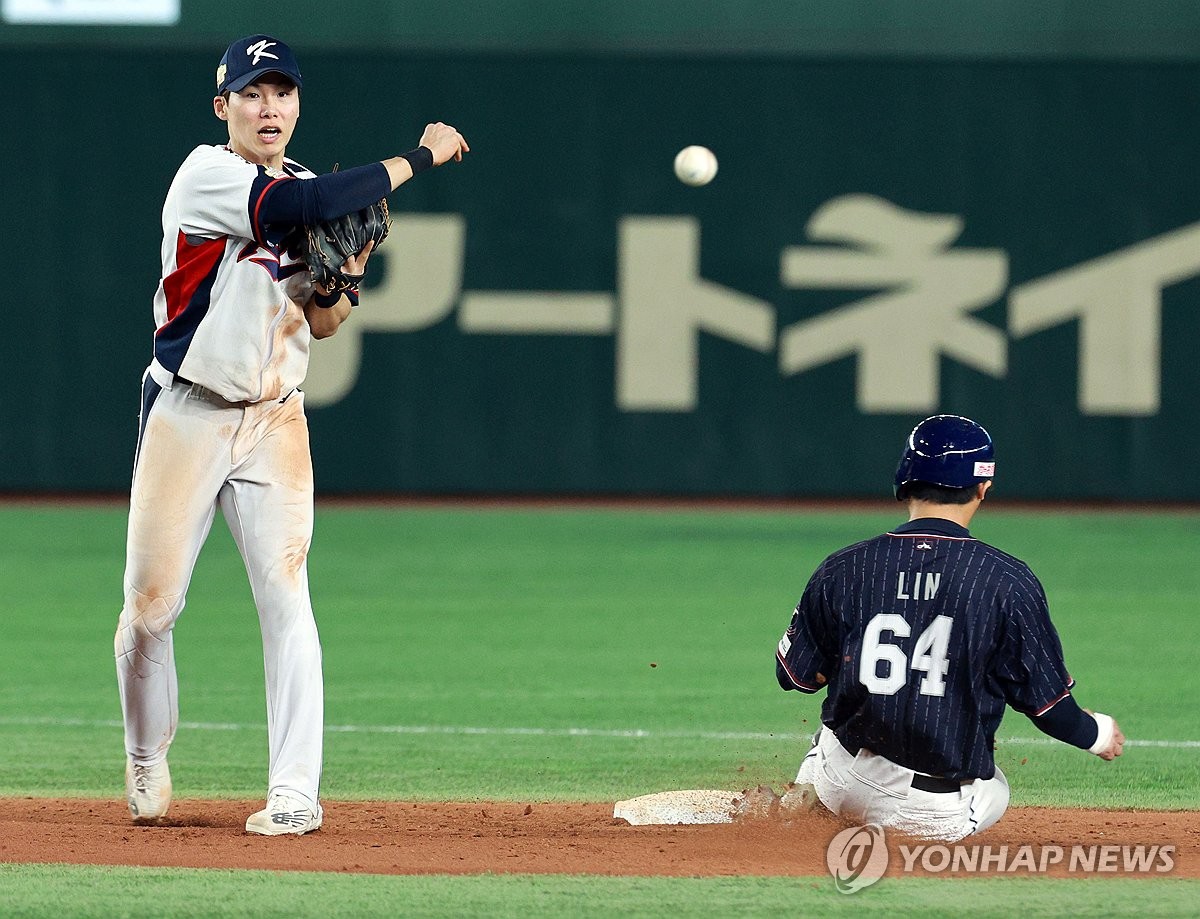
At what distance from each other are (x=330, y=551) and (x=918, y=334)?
5.77m

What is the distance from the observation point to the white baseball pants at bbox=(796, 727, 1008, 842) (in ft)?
17.5

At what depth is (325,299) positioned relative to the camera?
5.73 metres

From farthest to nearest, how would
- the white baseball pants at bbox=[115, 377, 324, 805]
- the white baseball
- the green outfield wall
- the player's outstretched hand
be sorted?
1. the green outfield wall
2. the white baseball
3. the player's outstretched hand
4. the white baseball pants at bbox=[115, 377, 324, 805]

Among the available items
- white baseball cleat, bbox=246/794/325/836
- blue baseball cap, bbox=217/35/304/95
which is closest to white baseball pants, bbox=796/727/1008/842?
white baseball cleat, bbox=246/794/325/836

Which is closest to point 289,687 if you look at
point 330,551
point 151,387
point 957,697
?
point 151,387

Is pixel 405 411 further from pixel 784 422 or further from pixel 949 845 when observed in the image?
pixel 949 845

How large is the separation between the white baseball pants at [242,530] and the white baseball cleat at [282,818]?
0.09 ft

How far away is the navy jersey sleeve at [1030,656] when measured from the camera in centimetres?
513

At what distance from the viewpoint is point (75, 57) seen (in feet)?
57.1

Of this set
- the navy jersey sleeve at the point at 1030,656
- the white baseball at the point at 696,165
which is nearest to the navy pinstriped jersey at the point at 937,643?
the navy jersey sleeve at the point at 1030,656

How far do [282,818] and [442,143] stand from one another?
6.28ft

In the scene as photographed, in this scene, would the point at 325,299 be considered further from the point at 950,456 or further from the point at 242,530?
the point at 950,456

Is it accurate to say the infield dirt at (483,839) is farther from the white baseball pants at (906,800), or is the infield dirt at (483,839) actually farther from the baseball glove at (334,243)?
the baseball glove at (334,243)

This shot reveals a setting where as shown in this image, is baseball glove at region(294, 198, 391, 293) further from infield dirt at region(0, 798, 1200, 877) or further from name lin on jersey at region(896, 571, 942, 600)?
name lin on jersey at region(896, 571, 942, 600)
